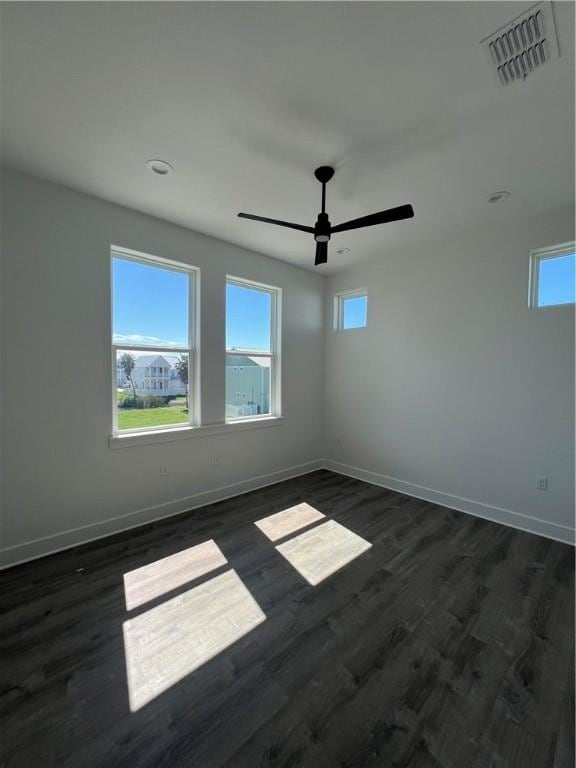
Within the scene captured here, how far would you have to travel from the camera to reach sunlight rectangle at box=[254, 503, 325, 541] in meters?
2.85

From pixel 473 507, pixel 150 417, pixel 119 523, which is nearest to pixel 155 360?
pixel 150 417

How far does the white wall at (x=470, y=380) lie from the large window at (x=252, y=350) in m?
1.12

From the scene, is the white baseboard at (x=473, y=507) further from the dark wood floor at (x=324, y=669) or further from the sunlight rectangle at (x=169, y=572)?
the sunlight rectangle at (x=169, y=572)

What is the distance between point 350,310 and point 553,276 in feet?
7.49

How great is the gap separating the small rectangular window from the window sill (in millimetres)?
3076

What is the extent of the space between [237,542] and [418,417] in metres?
2.44

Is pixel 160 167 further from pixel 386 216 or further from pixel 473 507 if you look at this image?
pixel 473 507

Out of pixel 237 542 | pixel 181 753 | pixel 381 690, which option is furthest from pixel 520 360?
pixel 181 753

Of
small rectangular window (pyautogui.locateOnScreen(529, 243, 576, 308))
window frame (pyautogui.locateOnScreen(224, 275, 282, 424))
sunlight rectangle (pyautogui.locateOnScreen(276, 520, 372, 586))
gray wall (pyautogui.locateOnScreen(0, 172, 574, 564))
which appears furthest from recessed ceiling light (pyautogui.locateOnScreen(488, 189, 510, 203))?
sunlight rectangle (pyautogui.locateOnScreen(276, 520, 372, 586))

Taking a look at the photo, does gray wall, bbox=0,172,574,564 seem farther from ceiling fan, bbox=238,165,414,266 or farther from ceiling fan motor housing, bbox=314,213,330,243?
ceiling fan motor housing, bbox=314,213,330,243

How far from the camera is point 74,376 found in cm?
260

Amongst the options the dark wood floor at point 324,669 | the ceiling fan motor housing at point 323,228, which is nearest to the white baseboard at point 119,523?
the dark wood floor at point 324,669

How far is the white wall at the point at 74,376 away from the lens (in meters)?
2.33

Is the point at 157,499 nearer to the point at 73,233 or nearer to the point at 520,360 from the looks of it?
the point at 73,233
